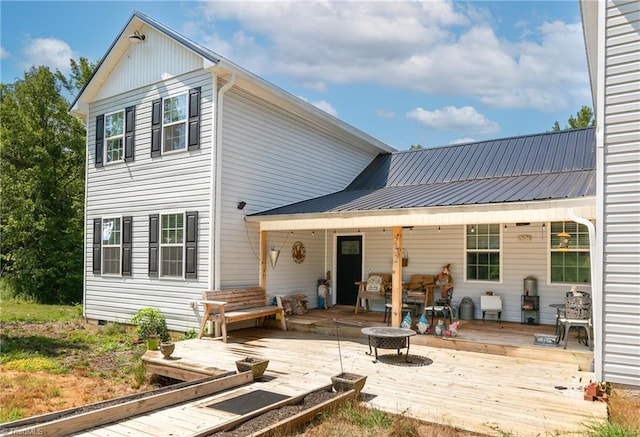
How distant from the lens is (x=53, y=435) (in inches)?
151

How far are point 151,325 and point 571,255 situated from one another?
8651 millimetres

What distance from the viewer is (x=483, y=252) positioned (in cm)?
1004

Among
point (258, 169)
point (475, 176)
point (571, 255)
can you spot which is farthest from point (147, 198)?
point (571, 255)

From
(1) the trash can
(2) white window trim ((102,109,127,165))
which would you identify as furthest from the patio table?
(2) white window trim ((102,109,127,165))

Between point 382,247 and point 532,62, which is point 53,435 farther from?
point 532,62

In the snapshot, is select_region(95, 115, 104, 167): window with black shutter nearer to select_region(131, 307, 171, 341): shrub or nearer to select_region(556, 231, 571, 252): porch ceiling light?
select_region(131, 307, 171, 341): shrub

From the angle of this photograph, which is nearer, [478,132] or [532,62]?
[532,62]

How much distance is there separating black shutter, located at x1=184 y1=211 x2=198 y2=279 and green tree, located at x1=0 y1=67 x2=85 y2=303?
34.0 feet

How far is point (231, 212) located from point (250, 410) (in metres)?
5.10

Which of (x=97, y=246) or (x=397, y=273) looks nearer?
(x=397, y=273)

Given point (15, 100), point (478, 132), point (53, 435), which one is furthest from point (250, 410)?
point (478, 132)

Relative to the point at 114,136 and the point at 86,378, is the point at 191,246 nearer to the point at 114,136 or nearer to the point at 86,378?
the point at 86,378

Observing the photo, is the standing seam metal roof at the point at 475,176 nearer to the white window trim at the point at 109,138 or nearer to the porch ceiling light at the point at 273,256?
the porch ceiling light at the point at 273,256

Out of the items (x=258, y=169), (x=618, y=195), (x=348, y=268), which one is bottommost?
(x=348, y=268)
